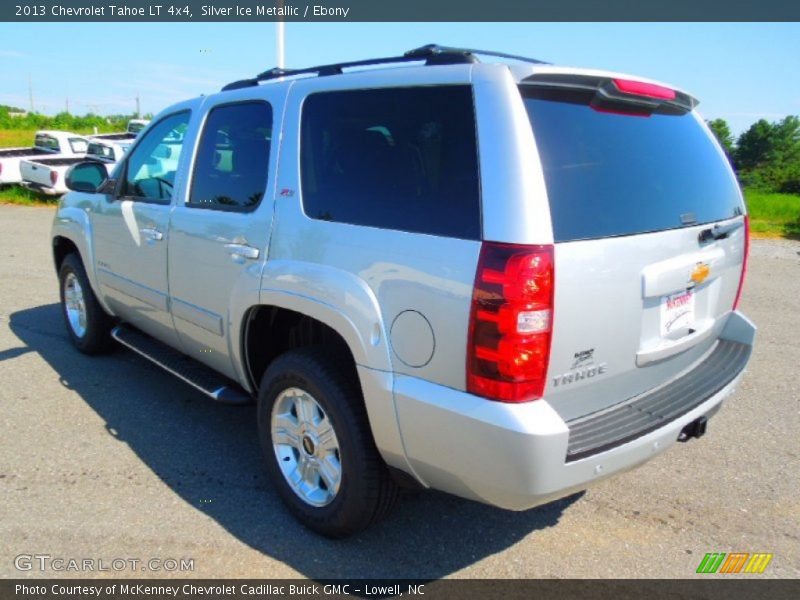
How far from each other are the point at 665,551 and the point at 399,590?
1.21m

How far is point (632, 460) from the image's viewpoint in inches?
93.8

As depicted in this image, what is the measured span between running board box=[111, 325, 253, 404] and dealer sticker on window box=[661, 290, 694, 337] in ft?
6.96

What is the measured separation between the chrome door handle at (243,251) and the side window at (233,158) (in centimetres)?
20

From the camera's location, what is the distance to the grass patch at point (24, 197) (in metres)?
16.1

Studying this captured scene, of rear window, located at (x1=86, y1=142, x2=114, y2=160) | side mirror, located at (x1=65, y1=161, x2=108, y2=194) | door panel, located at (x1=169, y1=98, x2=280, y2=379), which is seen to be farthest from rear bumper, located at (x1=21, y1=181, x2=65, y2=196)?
door panel, located at (x1=169, y1=98, x2=280, y2=379)

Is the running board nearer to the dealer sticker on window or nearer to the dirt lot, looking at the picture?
the dirt lot

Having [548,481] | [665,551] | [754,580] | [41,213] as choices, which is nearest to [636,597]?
[665,551]

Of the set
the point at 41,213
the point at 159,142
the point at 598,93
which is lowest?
the point at 41,213

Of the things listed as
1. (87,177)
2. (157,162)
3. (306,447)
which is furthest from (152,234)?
(306,447)

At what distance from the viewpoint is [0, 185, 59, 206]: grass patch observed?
52.9ft

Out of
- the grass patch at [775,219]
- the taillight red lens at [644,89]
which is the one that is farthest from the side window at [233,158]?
the grass patch at [775,219]

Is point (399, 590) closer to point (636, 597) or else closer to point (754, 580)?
point (636, 597)

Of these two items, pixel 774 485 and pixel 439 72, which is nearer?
pixel 439 72

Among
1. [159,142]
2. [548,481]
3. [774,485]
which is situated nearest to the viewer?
[548,481]
